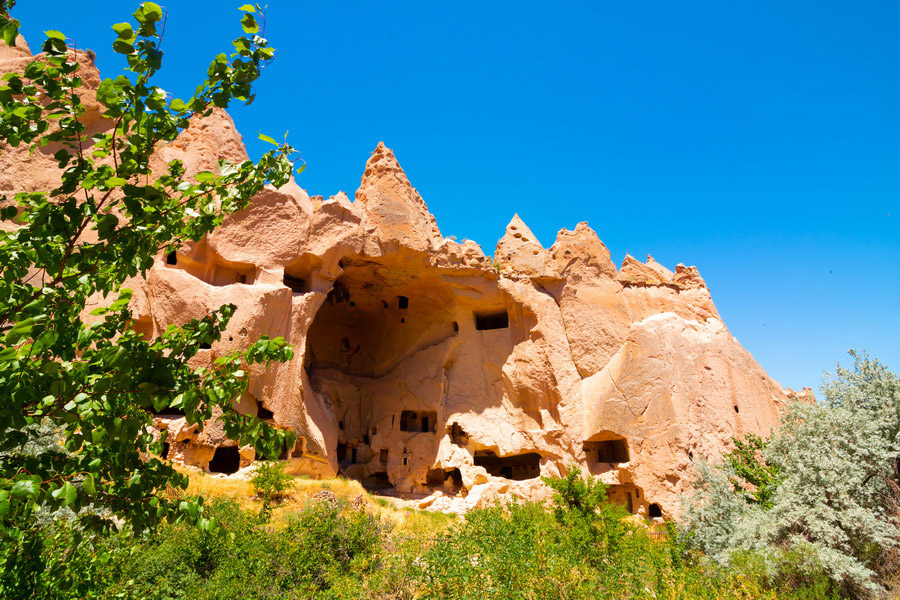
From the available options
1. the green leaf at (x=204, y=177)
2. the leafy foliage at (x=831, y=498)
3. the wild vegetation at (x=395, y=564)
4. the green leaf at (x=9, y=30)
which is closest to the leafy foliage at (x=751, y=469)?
the leafy foliage at (x=831, y=498)

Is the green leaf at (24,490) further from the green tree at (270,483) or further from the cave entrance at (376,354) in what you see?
the cave entrance at (376,354)

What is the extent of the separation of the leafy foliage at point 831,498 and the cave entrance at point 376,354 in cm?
1245

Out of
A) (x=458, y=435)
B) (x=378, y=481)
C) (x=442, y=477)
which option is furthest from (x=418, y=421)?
(x=378, y=481)

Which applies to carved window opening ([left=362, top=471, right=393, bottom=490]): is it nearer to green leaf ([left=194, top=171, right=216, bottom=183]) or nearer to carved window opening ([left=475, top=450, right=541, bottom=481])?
carved window opening ([left=475, top=450, right=541, bottom=481])

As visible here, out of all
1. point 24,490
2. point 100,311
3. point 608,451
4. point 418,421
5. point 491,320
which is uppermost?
point 491,320

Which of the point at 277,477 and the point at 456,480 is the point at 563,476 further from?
the point at 277,477

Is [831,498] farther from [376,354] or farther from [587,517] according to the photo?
[376,354]

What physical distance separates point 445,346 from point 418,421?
3717 mm

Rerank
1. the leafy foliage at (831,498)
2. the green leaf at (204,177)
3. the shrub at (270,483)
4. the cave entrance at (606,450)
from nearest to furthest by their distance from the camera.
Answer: the green leaf at (204,177) → the leafy foliage at (831,498) → the shrub at (270,483) → the cave entrance at (606,450)

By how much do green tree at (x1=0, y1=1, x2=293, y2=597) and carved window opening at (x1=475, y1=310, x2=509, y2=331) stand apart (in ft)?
77.5

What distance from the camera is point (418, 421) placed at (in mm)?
25750

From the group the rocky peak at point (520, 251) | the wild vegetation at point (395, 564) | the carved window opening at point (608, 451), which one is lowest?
the wild vegetation at point (395, 564)

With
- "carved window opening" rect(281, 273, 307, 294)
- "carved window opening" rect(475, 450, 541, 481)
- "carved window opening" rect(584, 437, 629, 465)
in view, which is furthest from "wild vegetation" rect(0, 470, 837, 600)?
"carved window opening" rect(281, 273, 307, 294)

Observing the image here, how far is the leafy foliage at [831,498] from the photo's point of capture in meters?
11.8
